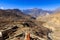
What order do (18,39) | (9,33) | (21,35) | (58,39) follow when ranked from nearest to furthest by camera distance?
(18,39) < (21,35) < (9,33) < (58,39)

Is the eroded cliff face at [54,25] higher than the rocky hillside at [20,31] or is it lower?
lower

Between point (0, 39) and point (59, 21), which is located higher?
point (0, 39)

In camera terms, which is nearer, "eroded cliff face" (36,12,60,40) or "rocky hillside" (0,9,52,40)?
"rocky hillside" (0,9,52,40)

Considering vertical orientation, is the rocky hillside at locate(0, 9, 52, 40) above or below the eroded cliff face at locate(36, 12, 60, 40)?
above

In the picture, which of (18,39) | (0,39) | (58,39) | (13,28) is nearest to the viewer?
(0,39)

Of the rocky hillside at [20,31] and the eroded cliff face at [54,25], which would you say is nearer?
the rocky hillside at [20,31]

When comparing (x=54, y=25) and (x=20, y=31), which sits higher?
(x=20, y=31)

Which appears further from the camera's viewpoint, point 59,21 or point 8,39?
point 59,21

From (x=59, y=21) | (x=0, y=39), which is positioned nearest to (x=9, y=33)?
(x=0, y=39)

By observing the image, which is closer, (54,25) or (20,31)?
(20,31)

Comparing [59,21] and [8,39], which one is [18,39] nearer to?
[8,39]
